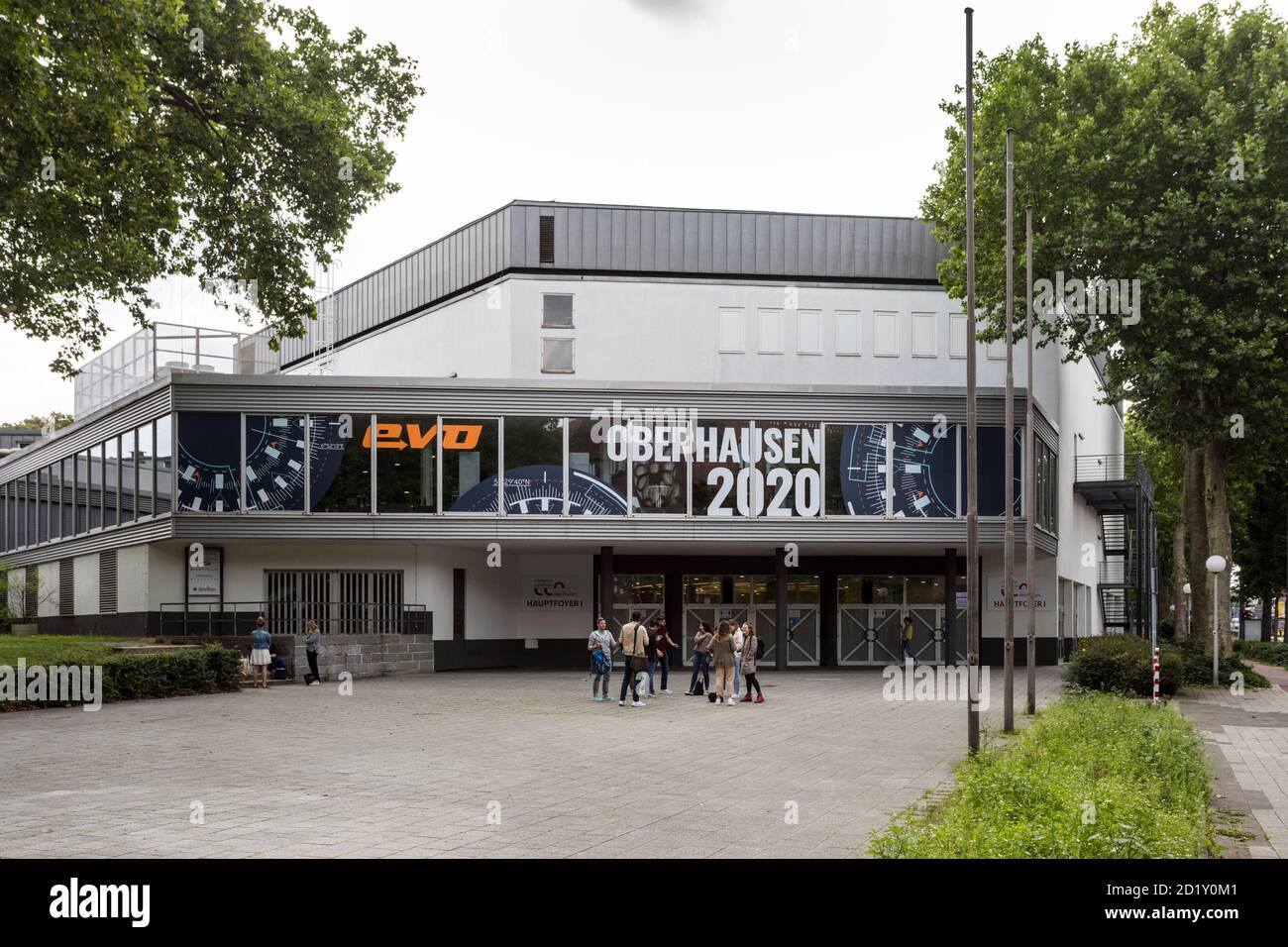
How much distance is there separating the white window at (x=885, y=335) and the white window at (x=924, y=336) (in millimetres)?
613

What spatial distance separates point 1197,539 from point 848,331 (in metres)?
12.7

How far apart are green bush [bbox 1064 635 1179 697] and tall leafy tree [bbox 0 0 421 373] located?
1773 cm

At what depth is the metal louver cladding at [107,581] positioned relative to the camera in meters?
36.9

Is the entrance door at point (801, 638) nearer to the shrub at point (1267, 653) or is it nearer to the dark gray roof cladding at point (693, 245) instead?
the dark gray roof cladding at point (693, 245)

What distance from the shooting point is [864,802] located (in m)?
12.4

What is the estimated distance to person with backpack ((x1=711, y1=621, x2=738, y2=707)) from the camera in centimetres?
2547

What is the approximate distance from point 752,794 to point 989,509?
24.7m

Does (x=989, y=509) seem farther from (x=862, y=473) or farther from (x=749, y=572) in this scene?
(x=749, y=572)

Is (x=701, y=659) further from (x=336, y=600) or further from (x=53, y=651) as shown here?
(x=53, y=651)

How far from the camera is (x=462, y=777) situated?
14.1 meters

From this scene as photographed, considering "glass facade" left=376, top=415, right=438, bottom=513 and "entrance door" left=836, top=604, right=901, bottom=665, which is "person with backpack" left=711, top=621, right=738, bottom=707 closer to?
"glass facade" left=376, top=415, right=438, bottom=513

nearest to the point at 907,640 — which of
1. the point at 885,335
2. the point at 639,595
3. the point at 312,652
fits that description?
the point at 639,595

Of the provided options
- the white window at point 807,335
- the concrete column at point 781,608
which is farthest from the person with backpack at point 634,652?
the white window at point 807,335

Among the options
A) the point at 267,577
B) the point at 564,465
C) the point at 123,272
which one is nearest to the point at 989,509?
the point at 564,465
